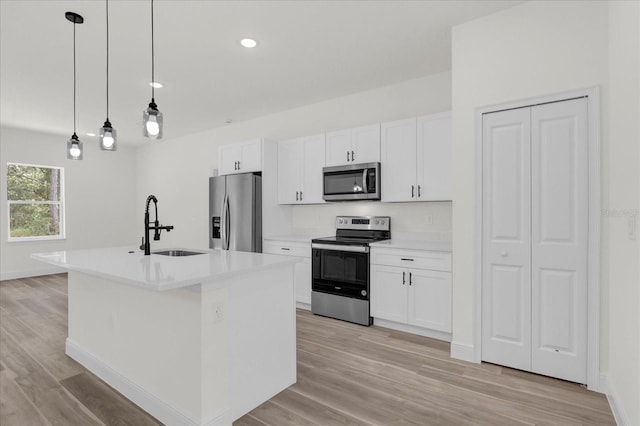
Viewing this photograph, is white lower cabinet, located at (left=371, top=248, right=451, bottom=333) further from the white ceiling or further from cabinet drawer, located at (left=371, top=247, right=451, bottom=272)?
the white ceiling

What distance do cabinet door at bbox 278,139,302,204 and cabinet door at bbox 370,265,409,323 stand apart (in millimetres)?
1647

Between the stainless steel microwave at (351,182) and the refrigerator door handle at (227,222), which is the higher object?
the stainless steel microwave at (351,182)

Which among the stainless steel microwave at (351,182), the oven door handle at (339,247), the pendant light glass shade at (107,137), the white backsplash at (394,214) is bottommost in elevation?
the oven door handle at (339,247)

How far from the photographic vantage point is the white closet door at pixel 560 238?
2395mm

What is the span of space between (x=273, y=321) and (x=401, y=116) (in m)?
2.91

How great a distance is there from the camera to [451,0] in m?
2.56

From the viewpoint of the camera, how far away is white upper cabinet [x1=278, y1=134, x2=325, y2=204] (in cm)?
443

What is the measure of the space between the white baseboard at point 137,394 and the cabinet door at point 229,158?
290cm

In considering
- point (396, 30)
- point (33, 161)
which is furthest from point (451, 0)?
point (33, 161)

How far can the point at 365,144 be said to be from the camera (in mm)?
4008

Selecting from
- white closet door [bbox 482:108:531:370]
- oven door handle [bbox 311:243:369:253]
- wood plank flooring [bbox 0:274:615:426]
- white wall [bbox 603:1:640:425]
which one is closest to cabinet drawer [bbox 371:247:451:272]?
oven door handle [bbox 311:243:369:253]

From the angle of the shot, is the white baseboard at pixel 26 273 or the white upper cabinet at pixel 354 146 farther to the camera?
the white baseboard at pixel 26 273

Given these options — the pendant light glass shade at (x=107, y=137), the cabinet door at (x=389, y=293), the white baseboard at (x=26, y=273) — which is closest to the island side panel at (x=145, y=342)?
the pendant light glass shade at (x=107, y=137)

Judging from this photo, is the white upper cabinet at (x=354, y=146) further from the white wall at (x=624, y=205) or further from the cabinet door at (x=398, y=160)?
the white wall at (x=624, y=205)
